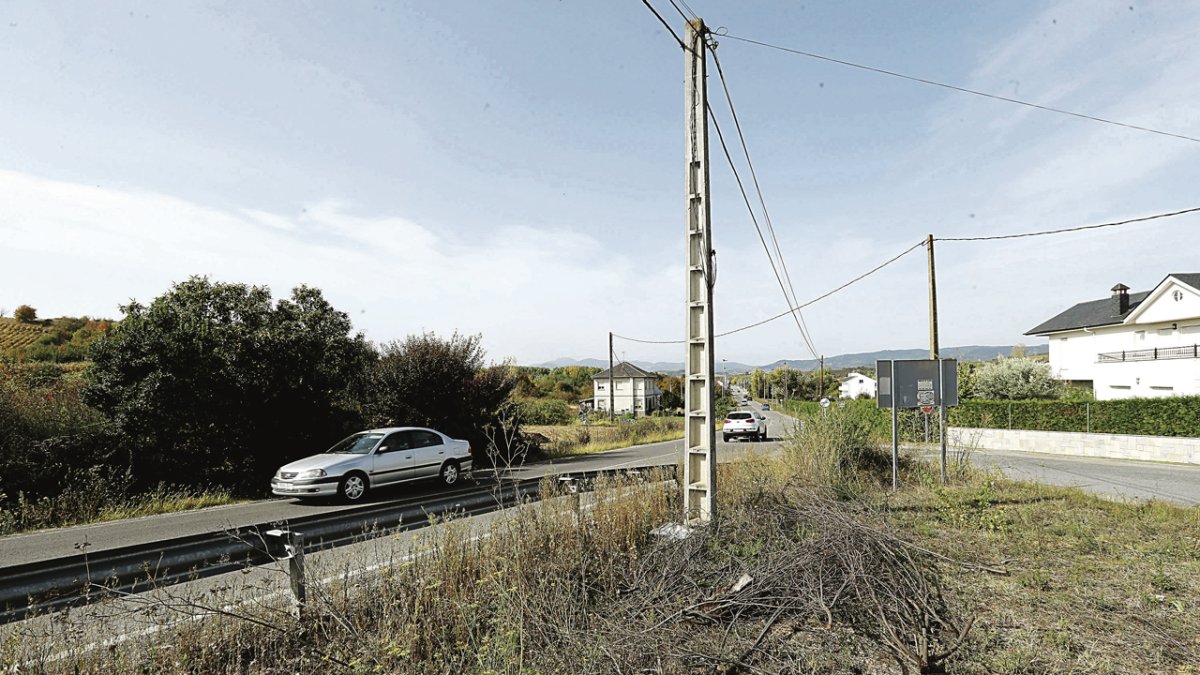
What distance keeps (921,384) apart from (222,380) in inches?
560

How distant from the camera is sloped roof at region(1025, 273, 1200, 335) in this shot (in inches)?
1537

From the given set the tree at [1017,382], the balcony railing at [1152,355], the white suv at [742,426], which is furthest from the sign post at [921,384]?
the balcony railing at [1152,355]

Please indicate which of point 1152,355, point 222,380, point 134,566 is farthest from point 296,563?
point 1152,355

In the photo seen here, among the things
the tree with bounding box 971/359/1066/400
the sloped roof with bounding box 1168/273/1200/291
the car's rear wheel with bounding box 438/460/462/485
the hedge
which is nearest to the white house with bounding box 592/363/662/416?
the tree with bounding box 971/359/1066/400

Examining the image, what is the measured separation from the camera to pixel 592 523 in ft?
18.3

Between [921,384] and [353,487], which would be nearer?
[353,487]

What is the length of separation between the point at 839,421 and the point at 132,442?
1352 cm

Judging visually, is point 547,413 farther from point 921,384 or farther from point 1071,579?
point 1071,579

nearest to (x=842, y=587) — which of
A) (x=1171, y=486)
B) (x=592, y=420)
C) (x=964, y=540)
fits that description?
(x=964, y=540)

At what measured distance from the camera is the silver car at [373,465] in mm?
10586

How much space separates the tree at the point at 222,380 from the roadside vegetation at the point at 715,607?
10.0 metres

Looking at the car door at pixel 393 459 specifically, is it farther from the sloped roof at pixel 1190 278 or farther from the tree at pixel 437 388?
the sloped roof at pixel 1190 278

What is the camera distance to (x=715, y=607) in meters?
4.60

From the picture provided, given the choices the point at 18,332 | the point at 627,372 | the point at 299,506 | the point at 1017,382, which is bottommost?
the point at 299,506
